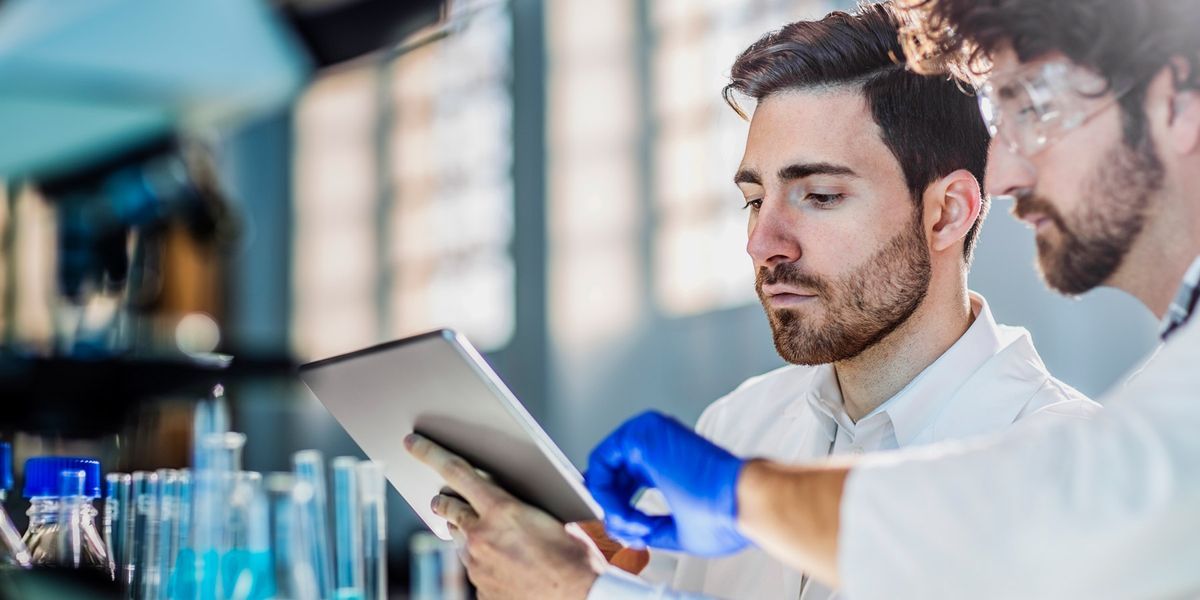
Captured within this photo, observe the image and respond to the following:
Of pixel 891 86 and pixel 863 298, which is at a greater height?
pixel 891 86

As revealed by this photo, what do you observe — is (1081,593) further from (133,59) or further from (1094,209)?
(133,59)

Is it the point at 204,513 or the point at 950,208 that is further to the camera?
the point at 950,208

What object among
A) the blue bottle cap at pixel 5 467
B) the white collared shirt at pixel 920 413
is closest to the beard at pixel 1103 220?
the white collared shirt at pixel 920 413

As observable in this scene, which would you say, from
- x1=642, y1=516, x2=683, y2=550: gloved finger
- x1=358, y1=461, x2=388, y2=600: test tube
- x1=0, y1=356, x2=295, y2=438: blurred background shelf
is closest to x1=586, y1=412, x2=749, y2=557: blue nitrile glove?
x1=642, y1=516, x2=683, y2=550: gloved finger

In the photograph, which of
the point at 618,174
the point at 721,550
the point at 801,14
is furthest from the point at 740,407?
the point at 618,174

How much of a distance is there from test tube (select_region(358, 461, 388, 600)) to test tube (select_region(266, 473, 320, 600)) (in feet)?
0.17

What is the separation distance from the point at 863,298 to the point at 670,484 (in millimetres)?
571

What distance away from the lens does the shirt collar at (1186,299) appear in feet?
3.16

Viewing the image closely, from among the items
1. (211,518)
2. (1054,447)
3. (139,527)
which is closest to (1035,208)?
(1054,447)

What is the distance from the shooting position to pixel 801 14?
4.44m

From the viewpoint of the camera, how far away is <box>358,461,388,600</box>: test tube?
1.06 meters

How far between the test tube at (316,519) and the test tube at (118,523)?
10.4 inches

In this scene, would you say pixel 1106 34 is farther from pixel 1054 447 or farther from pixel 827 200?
pixel 827 200

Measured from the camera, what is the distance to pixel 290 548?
101cm
